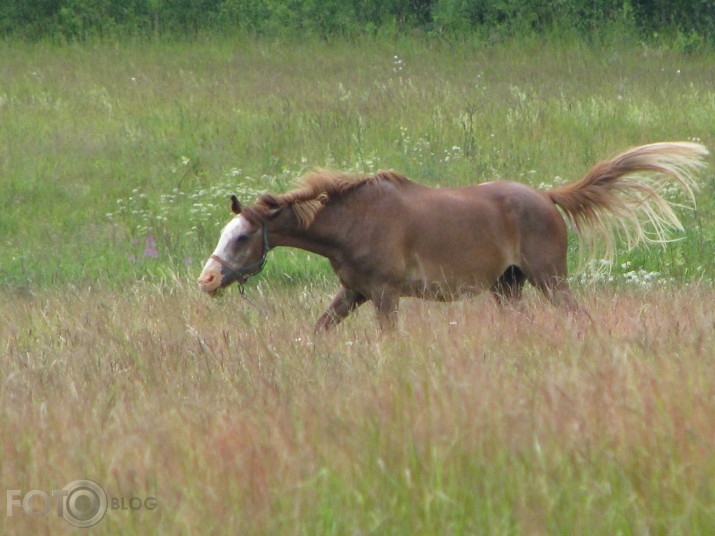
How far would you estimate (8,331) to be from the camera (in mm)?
7219

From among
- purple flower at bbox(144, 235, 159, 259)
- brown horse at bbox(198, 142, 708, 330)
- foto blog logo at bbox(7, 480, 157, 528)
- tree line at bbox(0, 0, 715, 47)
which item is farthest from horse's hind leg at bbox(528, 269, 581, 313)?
tree line at bbox(0, 0, 715, 47)

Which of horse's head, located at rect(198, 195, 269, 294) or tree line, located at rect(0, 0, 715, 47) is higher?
horse's head, located at rect(198, 195, 269, 294)

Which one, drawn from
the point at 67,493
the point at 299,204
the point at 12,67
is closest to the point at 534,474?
the point at 67,493

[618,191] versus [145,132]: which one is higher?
[618,191]

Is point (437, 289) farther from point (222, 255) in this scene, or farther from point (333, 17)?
point (333, 17)

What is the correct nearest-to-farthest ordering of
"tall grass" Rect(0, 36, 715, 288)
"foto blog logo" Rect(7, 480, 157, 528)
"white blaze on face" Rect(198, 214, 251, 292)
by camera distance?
1. "foto blog logo" Rect(7, 480, 157, 528)
2. "white blaze on face" Rect(198, 214, 251, 292)
3. "tall grass" Rect(0, 36, 715, 288)

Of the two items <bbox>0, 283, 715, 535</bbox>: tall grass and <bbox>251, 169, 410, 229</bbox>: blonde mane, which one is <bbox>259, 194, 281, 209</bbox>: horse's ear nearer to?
<bbox>251, 169, 410, 229</bbox>: blonde mane

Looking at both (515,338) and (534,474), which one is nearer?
(534,474)

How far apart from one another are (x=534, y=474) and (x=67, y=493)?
4.69 ft

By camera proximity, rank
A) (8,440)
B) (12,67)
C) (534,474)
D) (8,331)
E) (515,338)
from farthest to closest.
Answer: (12,67), (8,331), (515,338), (8,440), (534,474)

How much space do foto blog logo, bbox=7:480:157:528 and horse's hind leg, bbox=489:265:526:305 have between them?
464 cm

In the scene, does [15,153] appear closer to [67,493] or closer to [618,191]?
[618,191]

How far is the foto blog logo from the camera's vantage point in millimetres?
3535

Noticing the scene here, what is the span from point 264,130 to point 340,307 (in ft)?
25.3
